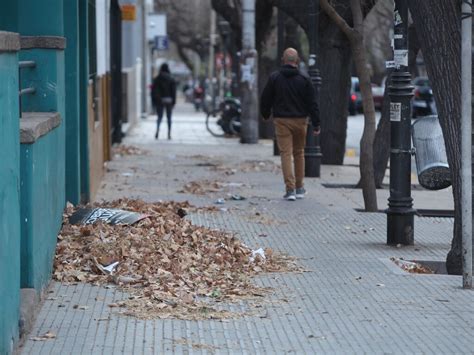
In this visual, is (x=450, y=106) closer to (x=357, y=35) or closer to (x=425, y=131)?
(x=425, y=131)

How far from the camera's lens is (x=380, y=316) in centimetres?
800

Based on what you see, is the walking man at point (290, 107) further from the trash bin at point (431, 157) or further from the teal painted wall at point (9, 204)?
the teal painted wall at point (9, 204)

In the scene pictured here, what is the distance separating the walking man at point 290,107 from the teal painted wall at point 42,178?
5021 mm

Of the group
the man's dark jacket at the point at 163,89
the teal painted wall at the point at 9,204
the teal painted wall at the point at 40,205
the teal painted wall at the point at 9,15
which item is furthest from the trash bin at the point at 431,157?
the man's dark jacket at the point at 163,89

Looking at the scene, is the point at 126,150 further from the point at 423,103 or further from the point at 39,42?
the point at 423,103

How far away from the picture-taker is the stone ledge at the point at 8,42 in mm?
6133

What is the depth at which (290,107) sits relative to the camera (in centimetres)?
1508

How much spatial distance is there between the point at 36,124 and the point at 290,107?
297 inches

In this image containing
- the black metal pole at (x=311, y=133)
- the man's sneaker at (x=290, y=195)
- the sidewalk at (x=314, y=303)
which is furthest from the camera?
the black metal pole at (x=311, y=133)

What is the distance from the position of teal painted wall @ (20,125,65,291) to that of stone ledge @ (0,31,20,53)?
1003mm

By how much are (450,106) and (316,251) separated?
2174 millimetres

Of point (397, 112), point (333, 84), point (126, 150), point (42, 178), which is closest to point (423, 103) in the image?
point (126, 150)

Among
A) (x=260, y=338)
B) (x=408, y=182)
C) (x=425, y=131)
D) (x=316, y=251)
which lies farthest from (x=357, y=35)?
(x=260, y=338)

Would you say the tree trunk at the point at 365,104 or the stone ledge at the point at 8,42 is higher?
the stone ledge at the point at 8,42
